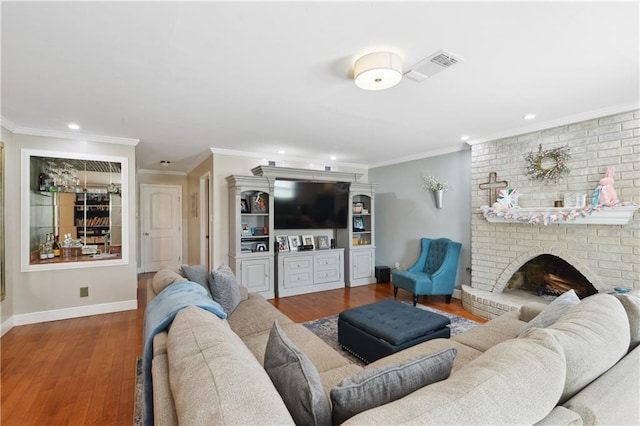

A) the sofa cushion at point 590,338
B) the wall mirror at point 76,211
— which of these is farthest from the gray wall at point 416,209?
the wall mirror at point 76,211

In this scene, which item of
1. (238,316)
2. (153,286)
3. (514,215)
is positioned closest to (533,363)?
(238,316)

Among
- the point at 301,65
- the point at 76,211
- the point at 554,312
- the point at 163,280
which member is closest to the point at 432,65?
the point at 301,65

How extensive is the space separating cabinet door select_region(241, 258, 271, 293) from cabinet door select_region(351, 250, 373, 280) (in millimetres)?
1600

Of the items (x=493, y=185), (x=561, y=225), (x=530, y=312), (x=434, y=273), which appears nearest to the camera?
(x=530, y=312)

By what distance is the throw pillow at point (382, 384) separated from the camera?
906 millimetres

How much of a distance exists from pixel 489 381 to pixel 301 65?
202 centimetres

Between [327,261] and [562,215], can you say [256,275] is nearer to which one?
[327,261]

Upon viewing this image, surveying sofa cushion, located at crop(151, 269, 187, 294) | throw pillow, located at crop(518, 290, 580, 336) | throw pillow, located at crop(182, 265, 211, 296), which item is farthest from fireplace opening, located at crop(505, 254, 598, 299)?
sofa cushion, located at crop(151, 269, 187, 294)

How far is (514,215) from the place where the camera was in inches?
144

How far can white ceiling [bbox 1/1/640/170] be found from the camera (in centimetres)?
155

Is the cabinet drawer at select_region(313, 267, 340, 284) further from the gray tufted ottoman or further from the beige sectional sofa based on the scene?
the beige sectional sofa

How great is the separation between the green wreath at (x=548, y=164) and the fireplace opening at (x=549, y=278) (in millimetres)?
991

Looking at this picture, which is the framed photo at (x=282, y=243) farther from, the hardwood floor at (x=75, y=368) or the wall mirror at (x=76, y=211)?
the wall mirror at (x=76, y=211)

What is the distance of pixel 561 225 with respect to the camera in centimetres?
336
